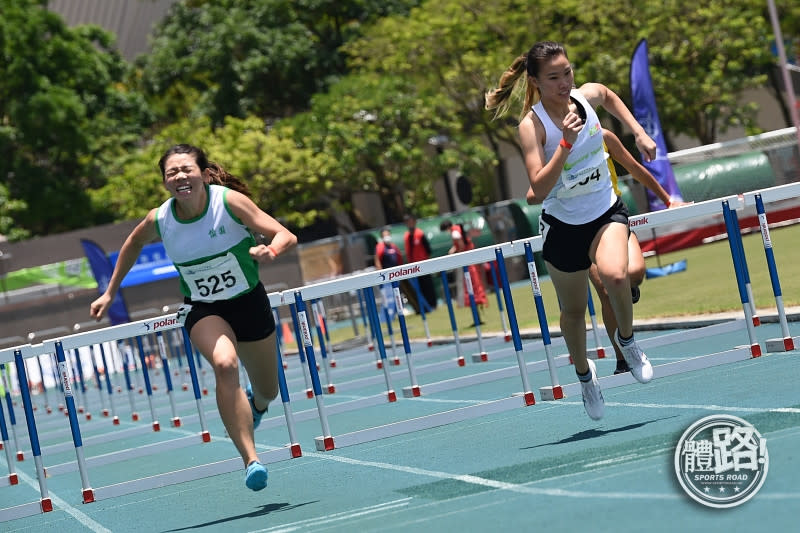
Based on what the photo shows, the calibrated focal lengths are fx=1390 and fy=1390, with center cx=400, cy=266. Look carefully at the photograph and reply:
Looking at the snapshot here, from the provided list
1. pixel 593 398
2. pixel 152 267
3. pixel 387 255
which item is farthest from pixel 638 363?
pixel 152 267

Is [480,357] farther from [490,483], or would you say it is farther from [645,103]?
[490,483]

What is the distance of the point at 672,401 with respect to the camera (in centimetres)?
885

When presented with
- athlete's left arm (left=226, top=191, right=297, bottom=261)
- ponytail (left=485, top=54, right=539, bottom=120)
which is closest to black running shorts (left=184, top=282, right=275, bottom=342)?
athlete's left arm (left=226, top=191, right=297, bottom=261)

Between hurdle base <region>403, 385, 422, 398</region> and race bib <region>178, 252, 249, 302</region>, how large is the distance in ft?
17.7

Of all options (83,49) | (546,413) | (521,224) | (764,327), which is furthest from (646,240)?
(83,49)

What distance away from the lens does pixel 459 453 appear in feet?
27.7

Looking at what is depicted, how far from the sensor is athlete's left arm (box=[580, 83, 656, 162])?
7559mm

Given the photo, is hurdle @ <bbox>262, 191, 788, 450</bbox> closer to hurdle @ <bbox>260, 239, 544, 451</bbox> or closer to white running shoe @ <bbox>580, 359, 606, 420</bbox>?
hurdle @ <bbox>260, 239, 544, 451</bbox>

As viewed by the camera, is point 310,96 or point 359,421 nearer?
point 359,421

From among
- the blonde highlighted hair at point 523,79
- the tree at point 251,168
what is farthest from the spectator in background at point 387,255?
the blonde highlighted hair at point 523,79

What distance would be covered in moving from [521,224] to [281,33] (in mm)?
17689

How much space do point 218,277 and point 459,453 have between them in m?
1.93

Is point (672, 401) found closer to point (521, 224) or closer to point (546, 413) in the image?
point (546, 413)

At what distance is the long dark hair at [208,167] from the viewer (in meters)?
7.62
